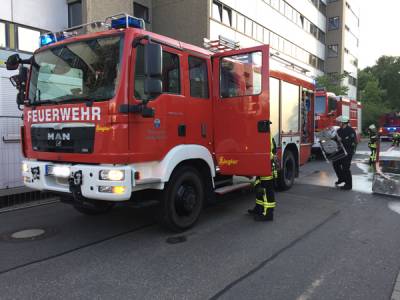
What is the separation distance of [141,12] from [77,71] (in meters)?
16.6

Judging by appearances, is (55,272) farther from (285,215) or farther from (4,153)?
(4,153)

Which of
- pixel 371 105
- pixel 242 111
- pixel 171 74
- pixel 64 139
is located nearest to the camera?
pixel 64 139

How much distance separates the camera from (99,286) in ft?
11.8

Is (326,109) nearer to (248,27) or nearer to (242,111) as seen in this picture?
(248,27)

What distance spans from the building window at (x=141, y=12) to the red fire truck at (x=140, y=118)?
49.5 ft

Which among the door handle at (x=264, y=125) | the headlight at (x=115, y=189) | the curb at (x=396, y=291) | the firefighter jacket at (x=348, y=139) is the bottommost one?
the curb at (x=396, y=291)

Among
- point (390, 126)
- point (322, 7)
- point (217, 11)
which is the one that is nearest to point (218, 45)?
point (217, 11)

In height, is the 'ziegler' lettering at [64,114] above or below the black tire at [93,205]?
above

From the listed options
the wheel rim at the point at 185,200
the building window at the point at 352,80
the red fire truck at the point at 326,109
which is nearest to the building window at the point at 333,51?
the building window at the point at 352,80

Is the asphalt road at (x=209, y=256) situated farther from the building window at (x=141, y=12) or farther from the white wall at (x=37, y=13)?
the building window at (x=141, y=12)

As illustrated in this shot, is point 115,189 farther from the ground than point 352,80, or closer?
closer

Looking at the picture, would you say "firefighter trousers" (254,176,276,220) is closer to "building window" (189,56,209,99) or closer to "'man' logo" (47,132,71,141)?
"building window" (189,56,209,99)

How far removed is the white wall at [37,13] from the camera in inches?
527

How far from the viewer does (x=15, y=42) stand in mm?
13797
